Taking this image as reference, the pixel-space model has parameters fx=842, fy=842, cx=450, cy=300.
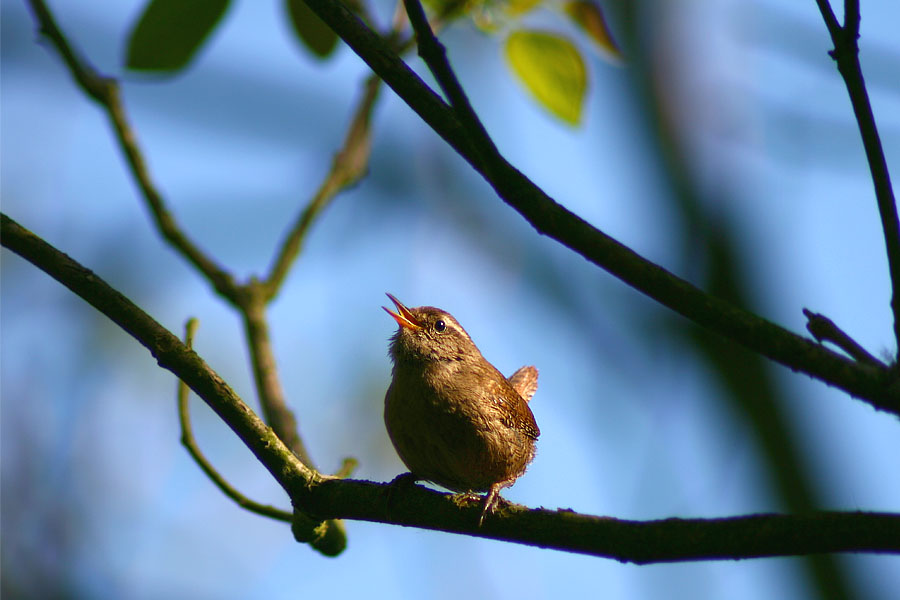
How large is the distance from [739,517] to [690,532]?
13 centimetres

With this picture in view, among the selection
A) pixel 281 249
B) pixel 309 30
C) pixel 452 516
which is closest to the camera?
pixel 452 516

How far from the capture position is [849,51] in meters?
2.00

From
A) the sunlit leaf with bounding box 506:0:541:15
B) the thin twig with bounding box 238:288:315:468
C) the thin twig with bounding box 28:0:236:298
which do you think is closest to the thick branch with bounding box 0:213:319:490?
the thin twig with bounding box 238:288:315:468

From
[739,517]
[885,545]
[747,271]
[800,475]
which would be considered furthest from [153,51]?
[800,475]

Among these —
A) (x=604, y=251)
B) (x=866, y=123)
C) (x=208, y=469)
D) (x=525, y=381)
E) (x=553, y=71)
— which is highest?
(x=525, y=381)

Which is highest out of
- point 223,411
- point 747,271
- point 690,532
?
point 747,271

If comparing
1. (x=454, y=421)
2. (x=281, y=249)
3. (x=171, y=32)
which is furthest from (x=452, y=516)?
(x=281, y=249)

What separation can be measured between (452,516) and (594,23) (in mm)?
2163

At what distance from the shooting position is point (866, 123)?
196 centimetres

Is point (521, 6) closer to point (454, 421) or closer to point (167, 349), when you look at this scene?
point (454, 421)

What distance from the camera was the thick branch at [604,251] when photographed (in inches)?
73.4

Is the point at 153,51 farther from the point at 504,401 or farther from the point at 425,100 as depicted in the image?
the point at 504,401

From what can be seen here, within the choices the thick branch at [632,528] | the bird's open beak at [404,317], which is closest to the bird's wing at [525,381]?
the bird's open beak at [404,317]

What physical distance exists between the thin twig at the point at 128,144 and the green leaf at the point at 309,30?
1171 mm
